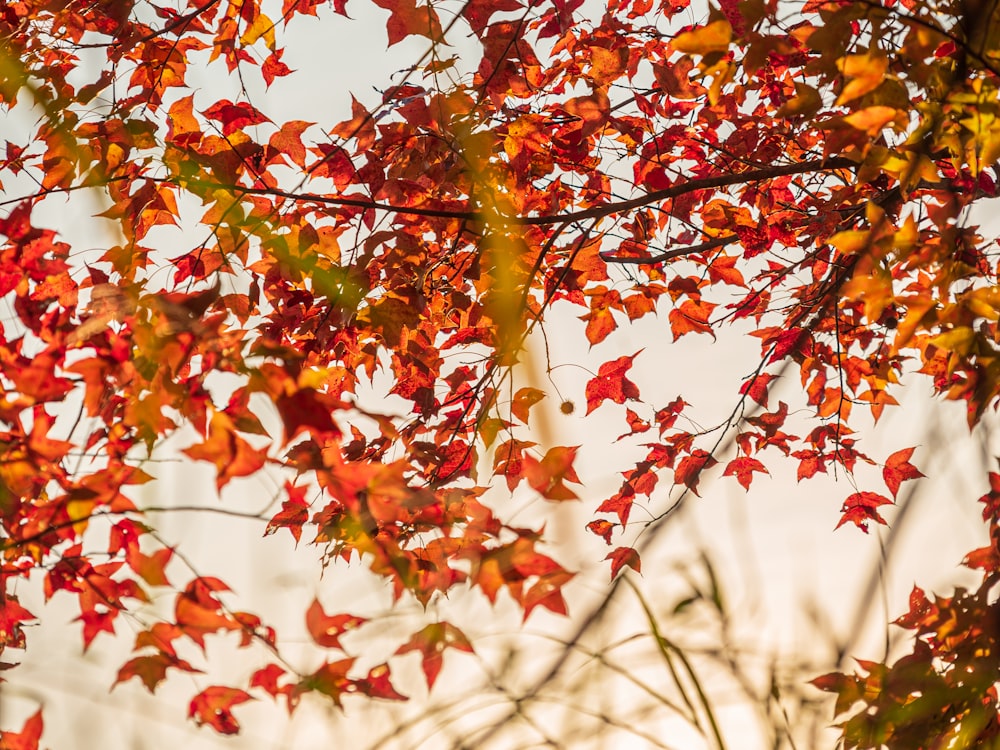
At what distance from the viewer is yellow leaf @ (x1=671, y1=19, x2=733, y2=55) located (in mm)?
1567


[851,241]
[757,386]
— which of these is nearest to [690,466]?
[757,386]

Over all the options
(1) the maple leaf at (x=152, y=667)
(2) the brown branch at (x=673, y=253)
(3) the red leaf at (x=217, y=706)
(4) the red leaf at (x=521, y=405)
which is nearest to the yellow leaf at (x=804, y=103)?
(2) the brown branch at (x=673, y=253)

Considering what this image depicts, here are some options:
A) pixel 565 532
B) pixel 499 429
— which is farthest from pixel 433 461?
pixel 565 532

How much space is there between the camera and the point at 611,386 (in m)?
3.14

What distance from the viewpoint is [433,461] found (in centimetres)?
273

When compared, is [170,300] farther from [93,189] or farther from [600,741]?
[600,741]

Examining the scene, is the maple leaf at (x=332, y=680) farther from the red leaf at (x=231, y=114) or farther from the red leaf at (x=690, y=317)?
the red leaf at (x=690, y=317)

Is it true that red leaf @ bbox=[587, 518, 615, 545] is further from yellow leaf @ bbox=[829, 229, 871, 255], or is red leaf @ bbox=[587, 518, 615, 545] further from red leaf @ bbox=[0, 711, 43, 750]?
red leaf @ bbox=[0, 711, 43, 750]

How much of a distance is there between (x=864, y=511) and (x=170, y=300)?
2.69 meters

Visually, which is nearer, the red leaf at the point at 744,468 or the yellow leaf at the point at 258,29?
the yellow leaf at the point at 258,29

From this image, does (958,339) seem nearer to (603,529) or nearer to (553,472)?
(553,472)

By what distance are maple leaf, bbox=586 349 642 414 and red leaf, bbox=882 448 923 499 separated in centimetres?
100

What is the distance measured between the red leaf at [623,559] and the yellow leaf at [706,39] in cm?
133

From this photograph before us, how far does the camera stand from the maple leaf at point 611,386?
3111 mm
